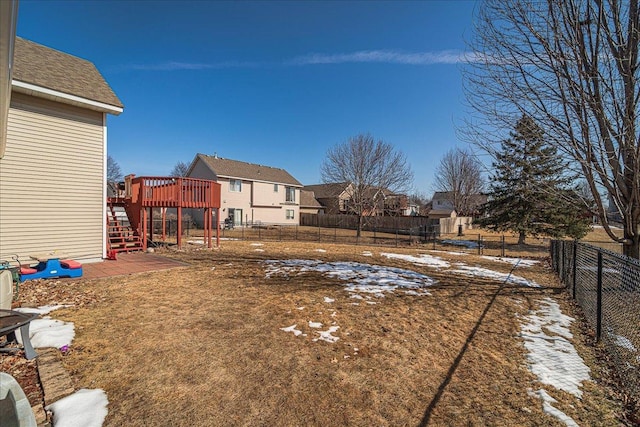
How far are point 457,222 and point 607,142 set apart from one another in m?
28.9

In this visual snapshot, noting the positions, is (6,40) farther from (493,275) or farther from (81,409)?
(493,275)

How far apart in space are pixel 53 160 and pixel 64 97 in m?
1.65

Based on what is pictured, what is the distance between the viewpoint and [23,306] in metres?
5.06

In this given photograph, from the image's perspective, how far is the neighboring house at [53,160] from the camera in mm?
7305

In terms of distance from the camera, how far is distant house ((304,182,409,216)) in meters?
25.2

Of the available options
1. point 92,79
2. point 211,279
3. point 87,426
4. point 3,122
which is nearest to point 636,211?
point 87,426

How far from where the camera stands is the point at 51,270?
6844 mm

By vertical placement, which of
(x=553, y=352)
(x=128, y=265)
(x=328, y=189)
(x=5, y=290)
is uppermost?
(x=328, y=189)

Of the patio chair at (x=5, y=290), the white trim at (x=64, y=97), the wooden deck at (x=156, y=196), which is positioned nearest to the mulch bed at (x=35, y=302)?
the patio chair at (x=5, y=290)

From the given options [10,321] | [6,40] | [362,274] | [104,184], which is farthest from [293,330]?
[104,184]

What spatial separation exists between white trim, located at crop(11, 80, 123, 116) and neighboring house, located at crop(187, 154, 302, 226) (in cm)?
1815

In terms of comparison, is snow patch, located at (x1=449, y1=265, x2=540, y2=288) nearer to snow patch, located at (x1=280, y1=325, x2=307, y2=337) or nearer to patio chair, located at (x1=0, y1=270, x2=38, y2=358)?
snow patch, located at (x1=280, y1=325, x2=307, y2=337)

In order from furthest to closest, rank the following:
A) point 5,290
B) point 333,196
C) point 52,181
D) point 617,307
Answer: point 333,196, point 52,181, point 617,307, point 5,290

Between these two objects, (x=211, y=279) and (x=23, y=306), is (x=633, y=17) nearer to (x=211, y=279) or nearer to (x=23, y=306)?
(x=211, y=279)
